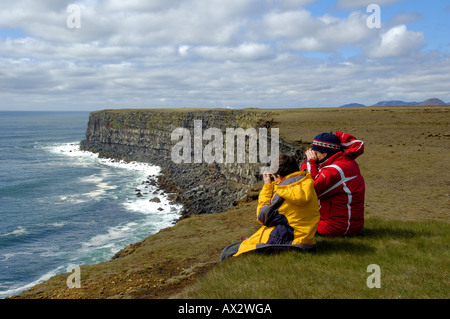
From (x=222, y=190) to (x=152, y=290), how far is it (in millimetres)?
43984

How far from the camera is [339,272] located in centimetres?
596

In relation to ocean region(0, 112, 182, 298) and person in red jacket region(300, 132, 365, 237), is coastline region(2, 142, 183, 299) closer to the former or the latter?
ocean region(0, 112, 182, 298)

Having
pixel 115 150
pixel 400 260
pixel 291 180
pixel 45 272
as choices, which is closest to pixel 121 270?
pixel 291 180

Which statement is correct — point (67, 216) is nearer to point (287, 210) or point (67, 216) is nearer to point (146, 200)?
point (146, 200)

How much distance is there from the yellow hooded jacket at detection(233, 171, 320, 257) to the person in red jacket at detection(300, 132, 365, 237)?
761mm

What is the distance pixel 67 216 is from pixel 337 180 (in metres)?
41.7

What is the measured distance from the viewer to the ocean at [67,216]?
27703 mm

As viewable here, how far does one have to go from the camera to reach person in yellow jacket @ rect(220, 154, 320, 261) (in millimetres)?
6086

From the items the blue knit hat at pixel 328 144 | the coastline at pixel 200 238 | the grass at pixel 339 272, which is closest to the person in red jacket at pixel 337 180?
the blue knit hat at pixel 328 144

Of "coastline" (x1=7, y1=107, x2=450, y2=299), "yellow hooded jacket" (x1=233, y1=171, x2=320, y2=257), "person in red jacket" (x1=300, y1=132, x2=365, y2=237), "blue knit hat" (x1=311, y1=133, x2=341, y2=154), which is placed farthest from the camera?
"coastline" (x1=7, y1=107, x2=450, y2=299)

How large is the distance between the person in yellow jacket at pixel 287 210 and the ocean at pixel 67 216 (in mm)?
23680

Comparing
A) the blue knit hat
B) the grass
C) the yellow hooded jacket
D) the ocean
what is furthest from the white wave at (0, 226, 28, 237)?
the blue knit hat

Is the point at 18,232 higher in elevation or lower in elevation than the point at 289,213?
lower

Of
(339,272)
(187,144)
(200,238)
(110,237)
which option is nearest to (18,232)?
(110,237)
